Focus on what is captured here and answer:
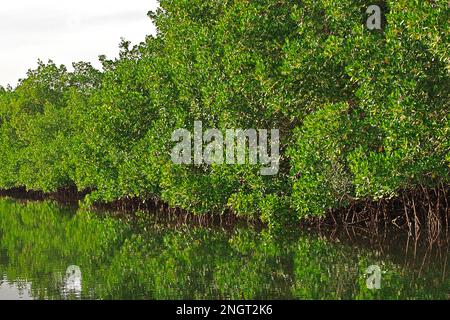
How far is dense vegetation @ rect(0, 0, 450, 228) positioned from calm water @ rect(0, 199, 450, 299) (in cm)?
134

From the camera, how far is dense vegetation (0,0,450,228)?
14664mm

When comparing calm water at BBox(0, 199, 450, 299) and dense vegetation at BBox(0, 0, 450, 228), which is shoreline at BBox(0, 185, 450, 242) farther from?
dense vegetation at BBox(0, 0, 450, 228)

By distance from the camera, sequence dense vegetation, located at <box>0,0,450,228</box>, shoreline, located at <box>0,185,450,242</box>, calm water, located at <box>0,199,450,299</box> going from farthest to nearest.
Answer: shoreline, located at <box>0,185,450,242</box> < dense vegetation, located at <box>0,0,450,228</box> < calm water, located at <box>0,199,450,299</box>

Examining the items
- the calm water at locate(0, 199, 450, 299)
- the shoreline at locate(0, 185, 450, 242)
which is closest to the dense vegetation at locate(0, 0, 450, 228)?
the shoreline at locate(0, 185, 450, 242)

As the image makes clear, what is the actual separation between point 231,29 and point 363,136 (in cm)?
561

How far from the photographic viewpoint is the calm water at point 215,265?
38.5ft

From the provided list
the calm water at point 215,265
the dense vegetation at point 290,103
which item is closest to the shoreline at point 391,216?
the calm water at point 215,265

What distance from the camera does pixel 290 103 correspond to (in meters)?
17.7

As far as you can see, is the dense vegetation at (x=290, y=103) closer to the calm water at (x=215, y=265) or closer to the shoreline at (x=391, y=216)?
the shoreline at (x=391, y=216)

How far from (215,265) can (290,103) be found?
527cm

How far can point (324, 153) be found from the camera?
1683 centimetres

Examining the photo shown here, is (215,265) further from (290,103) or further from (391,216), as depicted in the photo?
(391,216)
